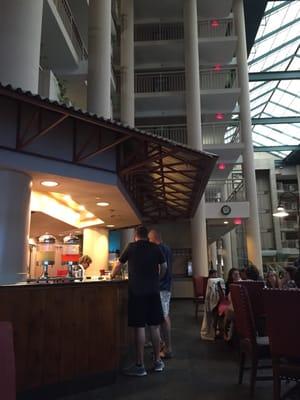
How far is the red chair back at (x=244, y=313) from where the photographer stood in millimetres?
3246

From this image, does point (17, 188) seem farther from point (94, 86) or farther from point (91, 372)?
point (94, 86)

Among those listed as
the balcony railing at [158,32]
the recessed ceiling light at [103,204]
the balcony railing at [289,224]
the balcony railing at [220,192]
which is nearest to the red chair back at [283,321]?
the recessed ceiling light at [103,204]

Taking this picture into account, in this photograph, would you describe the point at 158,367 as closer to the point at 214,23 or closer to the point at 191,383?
the point at 191,383

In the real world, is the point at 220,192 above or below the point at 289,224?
above

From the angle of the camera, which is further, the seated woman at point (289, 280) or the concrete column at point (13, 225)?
the seated woman at point (289, 280)

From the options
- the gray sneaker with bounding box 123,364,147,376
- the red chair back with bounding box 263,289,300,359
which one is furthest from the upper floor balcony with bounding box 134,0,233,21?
the red chair back with bounding box 263,289,300,359

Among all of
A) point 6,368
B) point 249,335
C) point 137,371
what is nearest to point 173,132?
point 137,371

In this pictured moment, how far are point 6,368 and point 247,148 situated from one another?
14.4m

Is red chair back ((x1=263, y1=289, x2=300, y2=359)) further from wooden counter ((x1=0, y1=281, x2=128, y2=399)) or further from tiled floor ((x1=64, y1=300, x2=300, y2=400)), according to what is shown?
wooden counter ((x1=0, y1=281, x2=128, y2=399))

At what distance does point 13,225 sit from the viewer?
14.0 feet

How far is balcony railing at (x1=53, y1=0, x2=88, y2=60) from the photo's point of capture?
32.7 ft

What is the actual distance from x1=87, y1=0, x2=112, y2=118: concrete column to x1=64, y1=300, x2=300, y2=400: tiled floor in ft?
18.1

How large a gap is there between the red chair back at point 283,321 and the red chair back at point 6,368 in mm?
1940

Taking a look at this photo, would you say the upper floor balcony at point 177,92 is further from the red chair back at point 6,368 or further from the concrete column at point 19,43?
the red chair back at point 6,368
